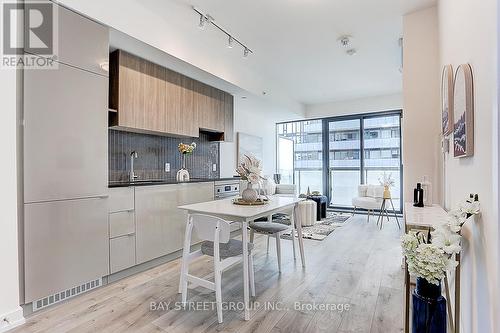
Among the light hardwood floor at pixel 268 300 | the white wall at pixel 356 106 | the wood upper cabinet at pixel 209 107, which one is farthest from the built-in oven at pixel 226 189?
the white wall at pixel 356 106

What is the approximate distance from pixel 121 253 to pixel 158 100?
174 cm

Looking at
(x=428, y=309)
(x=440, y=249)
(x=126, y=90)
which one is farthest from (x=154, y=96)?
(x=428, y=309)

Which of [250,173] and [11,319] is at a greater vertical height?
[250,173]

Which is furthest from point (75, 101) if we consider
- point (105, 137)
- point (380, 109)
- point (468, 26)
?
point (380, 109)

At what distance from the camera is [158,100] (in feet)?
10.4

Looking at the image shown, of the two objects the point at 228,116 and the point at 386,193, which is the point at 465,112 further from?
the point at 386,193

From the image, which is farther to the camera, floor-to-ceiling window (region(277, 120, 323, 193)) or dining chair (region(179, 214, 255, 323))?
floor-to-ceiling window (region(277, 120, 323, 193))

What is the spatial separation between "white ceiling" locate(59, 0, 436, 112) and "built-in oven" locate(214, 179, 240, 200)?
1.49m

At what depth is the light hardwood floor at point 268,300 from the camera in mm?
1857

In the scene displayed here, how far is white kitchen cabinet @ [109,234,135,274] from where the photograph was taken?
8.19ft

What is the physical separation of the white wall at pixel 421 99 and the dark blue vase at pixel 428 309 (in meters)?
1.66

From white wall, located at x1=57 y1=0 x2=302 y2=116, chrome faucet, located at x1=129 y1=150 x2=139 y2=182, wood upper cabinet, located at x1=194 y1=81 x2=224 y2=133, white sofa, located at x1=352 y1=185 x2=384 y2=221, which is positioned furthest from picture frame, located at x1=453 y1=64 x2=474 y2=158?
white sofa, located at x1=352 y1=185 x2=384 y2=221

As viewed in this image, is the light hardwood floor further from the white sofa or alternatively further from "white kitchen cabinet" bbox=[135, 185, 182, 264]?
the white sofa

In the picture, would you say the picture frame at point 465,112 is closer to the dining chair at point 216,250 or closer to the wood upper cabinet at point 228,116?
the dining chair at point 216,250
